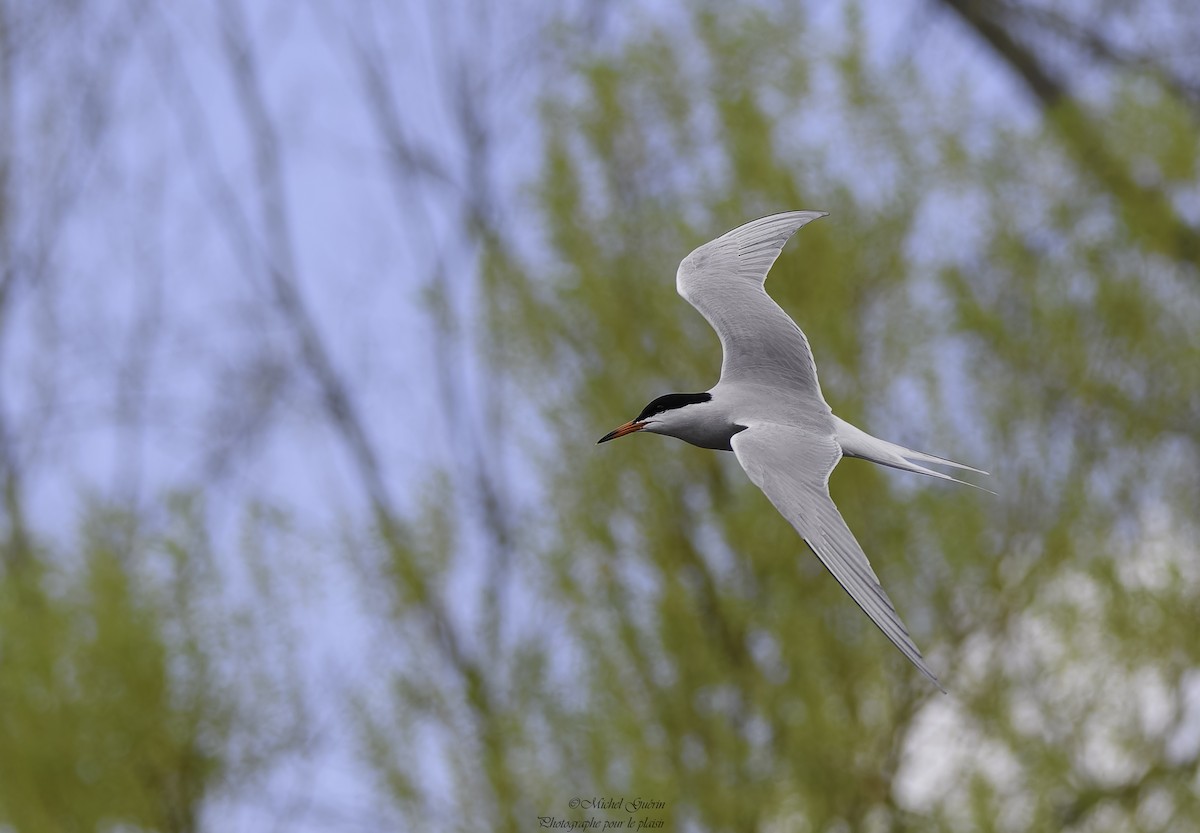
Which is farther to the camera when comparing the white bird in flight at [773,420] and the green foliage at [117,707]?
the green foliage at [117,707]

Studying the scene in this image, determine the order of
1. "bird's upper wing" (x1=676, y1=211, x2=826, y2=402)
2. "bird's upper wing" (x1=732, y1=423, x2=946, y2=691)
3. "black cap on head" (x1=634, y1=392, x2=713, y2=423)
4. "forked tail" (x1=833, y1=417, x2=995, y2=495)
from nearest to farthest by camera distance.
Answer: "bird's upper wing" (x1=732, y1=423, x2=946, y2=691) → "forked tail" (x1=833, y1=417, x2=995, y2=495) → "black cap on head" (x1=634, y1=392, x2=713, y2=423) → "bird's upper wing" (x1=676, y1=211, x2=826, y2=402)

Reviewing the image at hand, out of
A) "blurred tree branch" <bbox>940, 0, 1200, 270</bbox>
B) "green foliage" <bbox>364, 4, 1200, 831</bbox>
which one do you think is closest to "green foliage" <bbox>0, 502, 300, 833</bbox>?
"green foliage" <bbox>364, 4, 1200, 831</bbox>

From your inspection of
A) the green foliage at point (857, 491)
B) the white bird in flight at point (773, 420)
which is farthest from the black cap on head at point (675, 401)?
the green foliage at point (857, 491)

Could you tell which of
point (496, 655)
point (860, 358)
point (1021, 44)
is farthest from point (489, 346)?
point (1021, 44)

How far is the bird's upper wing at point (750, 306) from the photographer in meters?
2.46

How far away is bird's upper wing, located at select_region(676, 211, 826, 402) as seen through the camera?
2.46 m

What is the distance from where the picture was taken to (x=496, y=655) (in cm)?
832

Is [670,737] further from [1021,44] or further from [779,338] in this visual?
[1021,44]

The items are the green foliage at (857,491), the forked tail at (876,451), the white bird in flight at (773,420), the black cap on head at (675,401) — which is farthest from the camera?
the green foliage at (857,491)

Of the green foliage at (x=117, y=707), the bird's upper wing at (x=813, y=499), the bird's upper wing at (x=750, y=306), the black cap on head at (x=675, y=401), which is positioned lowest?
the bird's upper wing at (x=813, y=499)

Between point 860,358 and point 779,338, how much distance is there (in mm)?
4509

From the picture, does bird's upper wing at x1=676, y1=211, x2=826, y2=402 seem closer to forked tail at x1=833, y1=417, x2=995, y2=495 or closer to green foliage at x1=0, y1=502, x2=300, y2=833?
forked tail at x1=833, y1=417, x2=995, y2=495

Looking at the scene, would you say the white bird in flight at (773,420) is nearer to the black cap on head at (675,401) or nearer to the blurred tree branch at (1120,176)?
the black cap on head at (675,401)

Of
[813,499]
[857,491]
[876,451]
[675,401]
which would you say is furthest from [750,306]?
[857,491]
